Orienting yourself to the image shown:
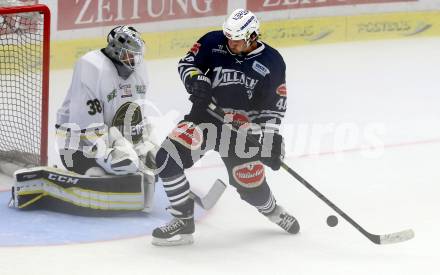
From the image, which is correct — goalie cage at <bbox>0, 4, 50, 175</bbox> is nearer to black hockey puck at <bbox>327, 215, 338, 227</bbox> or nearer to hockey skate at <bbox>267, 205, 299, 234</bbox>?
hockey skate at <bbox>267, 205, 299, 234</bbox>

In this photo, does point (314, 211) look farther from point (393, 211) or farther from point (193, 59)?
point (193, 59)

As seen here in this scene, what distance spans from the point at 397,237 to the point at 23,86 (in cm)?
254

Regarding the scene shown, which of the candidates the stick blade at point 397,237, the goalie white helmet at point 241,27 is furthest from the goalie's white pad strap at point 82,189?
the stick blade at point 397,237

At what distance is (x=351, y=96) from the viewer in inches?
297

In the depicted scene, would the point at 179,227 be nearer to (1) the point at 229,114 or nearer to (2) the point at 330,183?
(1) the point at 229,114

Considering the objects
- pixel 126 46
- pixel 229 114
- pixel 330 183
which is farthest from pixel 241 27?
pixel 330 183

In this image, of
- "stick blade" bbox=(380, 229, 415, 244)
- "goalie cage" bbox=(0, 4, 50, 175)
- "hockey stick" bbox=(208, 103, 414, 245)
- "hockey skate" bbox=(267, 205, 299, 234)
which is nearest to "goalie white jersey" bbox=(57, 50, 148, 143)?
"goalie cage" bbox=(0, 4, 50, 175)

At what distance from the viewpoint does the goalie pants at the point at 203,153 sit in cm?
469

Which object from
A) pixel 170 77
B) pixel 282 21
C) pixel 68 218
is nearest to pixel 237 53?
pixel 68 218

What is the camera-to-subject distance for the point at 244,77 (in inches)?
188

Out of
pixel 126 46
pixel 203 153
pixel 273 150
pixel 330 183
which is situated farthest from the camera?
pixel 330 183

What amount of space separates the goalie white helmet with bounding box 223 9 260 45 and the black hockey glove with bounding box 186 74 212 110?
0.73 ft

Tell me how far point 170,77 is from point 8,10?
97.1 inches

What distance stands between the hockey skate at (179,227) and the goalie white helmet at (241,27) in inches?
30.6
